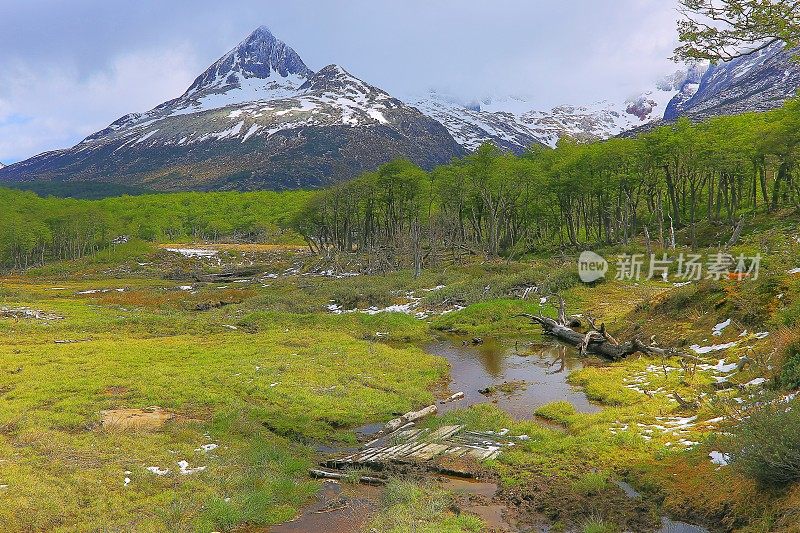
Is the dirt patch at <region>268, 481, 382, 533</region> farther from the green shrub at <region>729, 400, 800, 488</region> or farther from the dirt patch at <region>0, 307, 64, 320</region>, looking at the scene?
the dirt patch at <region>0, 307, 64, 320</region>

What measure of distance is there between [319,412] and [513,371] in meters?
9.60

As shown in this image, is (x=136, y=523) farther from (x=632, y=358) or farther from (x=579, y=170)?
(x=579, y=170)

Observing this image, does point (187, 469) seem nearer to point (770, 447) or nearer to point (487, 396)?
point (487, 396)

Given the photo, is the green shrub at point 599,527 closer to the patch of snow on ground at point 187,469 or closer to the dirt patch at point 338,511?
the dirt patch at point 338,511

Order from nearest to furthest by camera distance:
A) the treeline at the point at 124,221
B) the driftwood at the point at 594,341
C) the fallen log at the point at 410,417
Result: the fallen log at the point at 410,417 → the driftwood at the point at 594,341 → the treeline at the point at 124,221

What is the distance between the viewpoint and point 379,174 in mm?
70125

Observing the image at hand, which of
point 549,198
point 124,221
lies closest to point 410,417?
point 549,198

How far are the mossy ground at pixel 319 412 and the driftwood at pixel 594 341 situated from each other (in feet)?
2.97

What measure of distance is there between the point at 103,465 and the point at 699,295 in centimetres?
2483

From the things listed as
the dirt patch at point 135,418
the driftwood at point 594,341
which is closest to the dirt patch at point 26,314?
the dirt patch at point 135,418

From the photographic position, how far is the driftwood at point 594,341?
23875 mm

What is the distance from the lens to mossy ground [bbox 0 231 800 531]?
10.6 meters

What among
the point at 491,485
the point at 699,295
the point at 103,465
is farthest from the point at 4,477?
the point at 699,295

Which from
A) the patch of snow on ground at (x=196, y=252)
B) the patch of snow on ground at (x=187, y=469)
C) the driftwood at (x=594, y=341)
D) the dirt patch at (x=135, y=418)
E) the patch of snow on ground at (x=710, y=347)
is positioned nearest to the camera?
the patch of snow on ground at (x=187, y=469)
